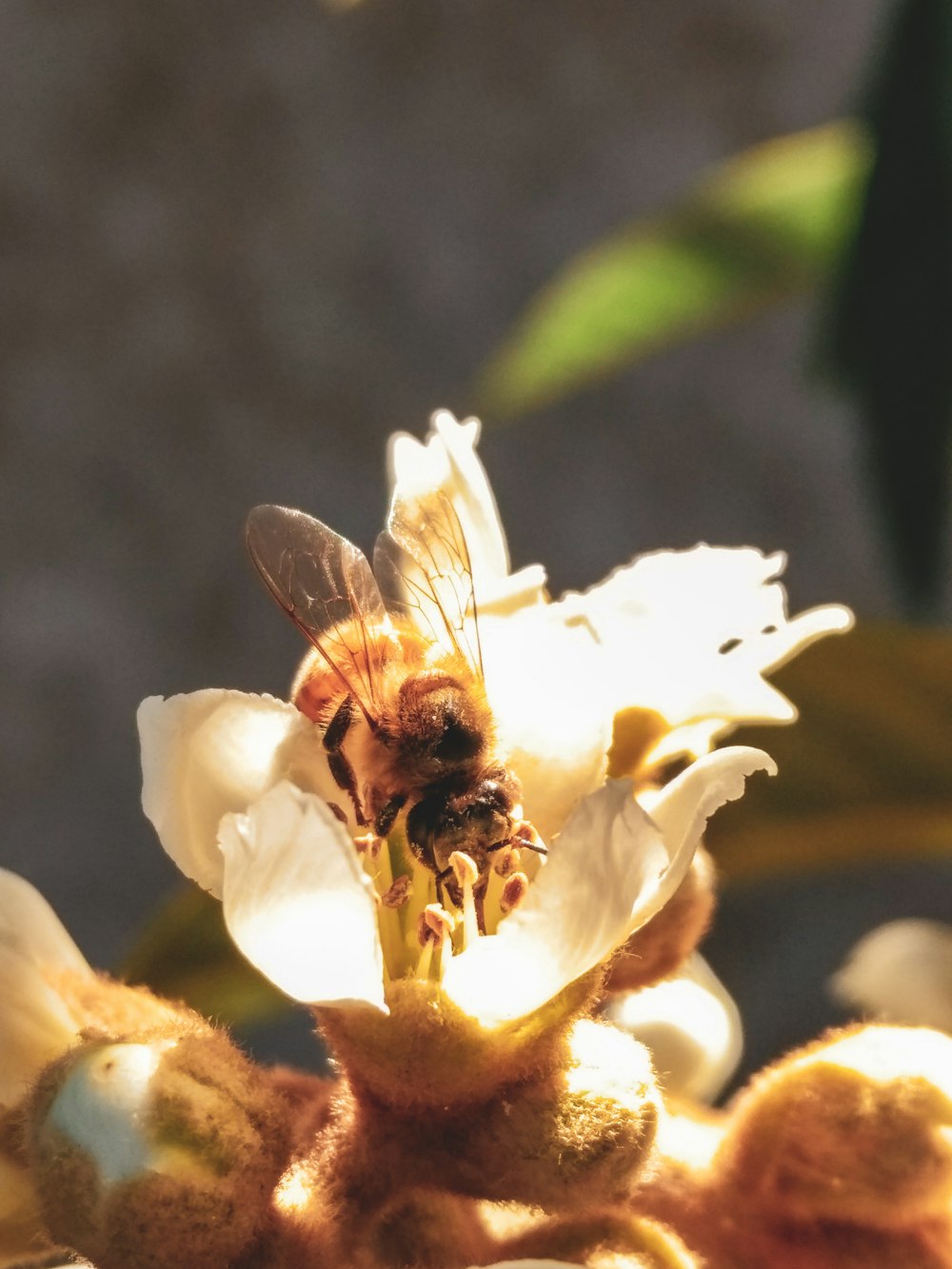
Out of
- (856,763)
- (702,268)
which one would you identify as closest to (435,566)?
(856,763)

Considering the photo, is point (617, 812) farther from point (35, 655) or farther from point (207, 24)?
point (207, 24)

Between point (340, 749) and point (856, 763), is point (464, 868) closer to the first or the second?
point (340, 749)

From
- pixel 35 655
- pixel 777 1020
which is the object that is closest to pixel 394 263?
pixel 35 655

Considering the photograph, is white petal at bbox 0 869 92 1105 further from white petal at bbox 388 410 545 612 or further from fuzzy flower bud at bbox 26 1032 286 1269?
white petal at bbox 388 410 545 612

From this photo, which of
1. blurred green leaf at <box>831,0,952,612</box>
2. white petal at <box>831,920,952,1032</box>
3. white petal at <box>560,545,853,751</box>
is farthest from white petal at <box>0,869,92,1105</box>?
blurred green leaf at <box>831,0,952,612</box>

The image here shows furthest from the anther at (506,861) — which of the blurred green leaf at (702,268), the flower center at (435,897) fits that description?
the blurred green leaf at (702,268)

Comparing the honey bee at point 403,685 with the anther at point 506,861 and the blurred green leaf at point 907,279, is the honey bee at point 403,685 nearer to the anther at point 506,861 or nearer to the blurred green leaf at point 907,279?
the anther at point 506,861
